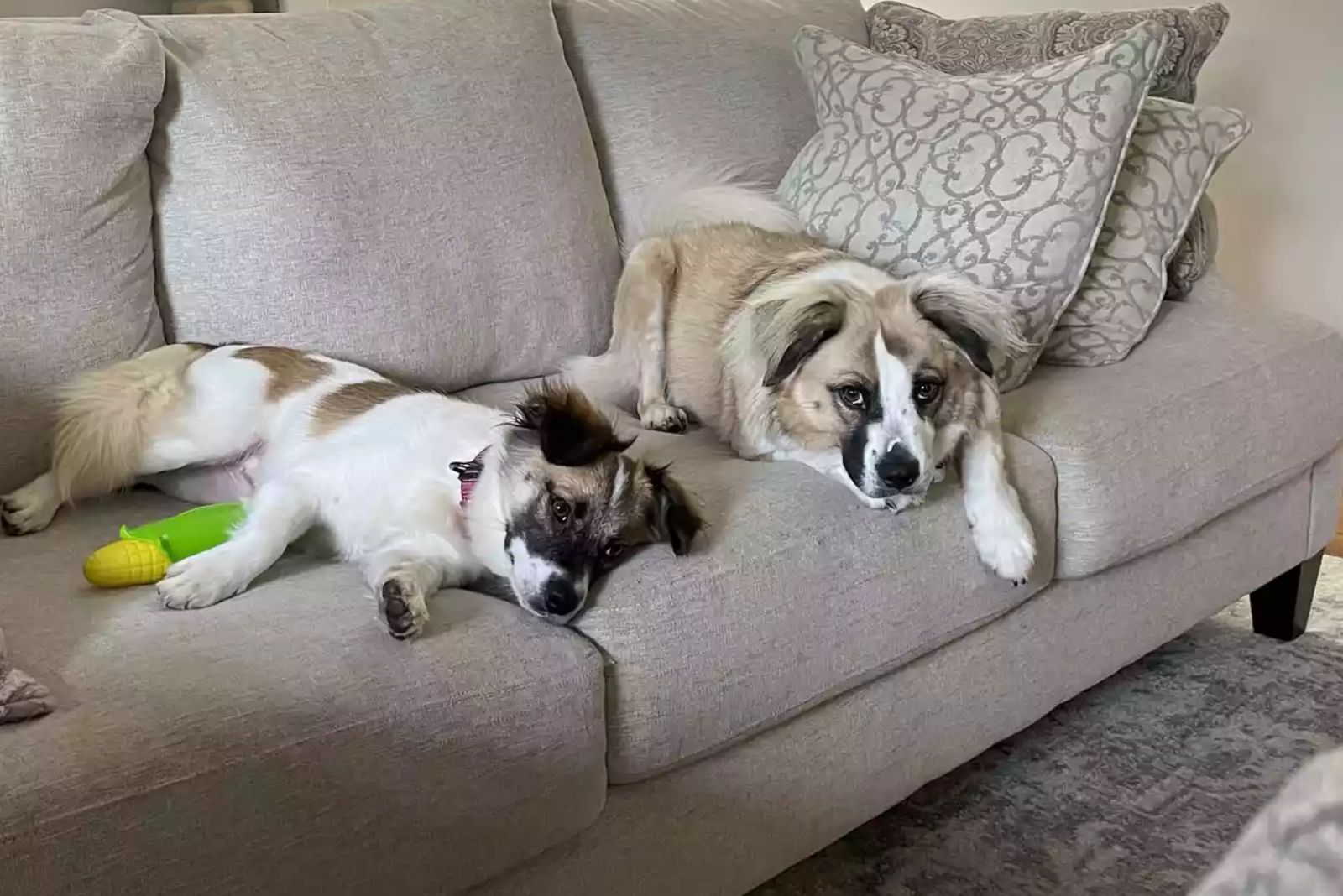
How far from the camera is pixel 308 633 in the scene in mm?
1319

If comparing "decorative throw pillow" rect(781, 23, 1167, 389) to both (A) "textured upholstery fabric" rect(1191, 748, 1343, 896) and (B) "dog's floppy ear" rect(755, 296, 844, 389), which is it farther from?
(A) "textured upholstery fabric" rect(1191, 748, 1343, 896)

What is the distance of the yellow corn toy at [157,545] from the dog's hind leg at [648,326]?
2.68 ft

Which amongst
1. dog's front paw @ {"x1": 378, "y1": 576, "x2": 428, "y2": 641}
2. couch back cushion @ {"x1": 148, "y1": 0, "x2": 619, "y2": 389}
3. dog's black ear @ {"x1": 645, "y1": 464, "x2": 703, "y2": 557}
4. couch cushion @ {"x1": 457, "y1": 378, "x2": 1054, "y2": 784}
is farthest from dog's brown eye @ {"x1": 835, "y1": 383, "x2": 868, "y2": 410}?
dog's front paw @ {"x1": 378, "y1": 576, "x2": 428, "y2": 641}

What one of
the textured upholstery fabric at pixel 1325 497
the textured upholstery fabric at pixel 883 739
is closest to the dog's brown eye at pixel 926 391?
Result: the textured upholstery fabric at pixel 883 739

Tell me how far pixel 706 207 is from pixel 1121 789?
1331 millimetres

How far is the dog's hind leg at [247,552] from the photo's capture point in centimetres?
139

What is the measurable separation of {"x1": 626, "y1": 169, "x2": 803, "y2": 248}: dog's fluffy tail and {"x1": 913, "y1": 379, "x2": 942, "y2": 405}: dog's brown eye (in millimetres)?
675

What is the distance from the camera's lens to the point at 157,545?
1504 mm

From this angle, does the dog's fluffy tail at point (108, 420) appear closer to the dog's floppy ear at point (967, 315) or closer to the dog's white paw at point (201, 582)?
the dog's white paw at point (201, 582)

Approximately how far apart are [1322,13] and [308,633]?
10.5ft

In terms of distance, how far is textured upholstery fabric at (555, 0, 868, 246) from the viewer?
2.51 metres

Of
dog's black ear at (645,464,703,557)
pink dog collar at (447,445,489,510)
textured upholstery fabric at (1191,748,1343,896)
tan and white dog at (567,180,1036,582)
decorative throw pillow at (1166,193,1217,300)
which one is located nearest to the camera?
textured upholstery fabric at (1191,748,1343,896)

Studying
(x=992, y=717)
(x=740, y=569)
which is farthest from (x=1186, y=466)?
(x=740, y=569)

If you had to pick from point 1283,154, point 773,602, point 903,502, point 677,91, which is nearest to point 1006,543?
point 903,502
